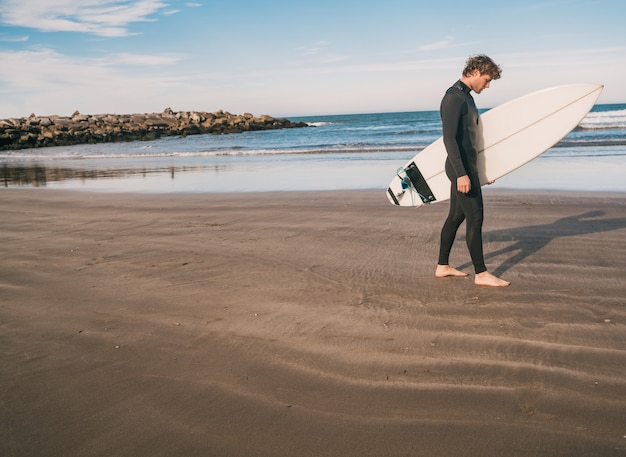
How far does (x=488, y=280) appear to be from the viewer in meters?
4.44

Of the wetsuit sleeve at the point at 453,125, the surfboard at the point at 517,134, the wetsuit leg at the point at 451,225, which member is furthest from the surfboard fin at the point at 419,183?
the wetsuit sleeve at the point at 453,125

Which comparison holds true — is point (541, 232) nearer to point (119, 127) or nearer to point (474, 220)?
point (474, 220)

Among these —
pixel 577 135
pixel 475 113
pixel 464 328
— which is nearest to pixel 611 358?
pixel 464 328

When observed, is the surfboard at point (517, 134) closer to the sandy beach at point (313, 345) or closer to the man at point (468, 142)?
the sandy beach at point (313, 345)

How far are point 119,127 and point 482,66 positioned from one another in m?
44.9

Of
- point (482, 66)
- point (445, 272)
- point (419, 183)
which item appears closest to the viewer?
point (482, 66)

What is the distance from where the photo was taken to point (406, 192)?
228 inches

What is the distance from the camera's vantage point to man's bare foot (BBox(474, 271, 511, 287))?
14.5 ft

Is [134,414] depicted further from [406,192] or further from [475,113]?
[406,192]

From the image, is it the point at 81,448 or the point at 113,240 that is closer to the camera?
the point at 81,448

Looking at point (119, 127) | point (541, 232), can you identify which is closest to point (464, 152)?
point (541, 232)

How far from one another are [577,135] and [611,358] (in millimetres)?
20904

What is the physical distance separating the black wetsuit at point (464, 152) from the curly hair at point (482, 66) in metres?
0.12

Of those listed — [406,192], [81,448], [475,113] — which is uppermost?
[475,113]
